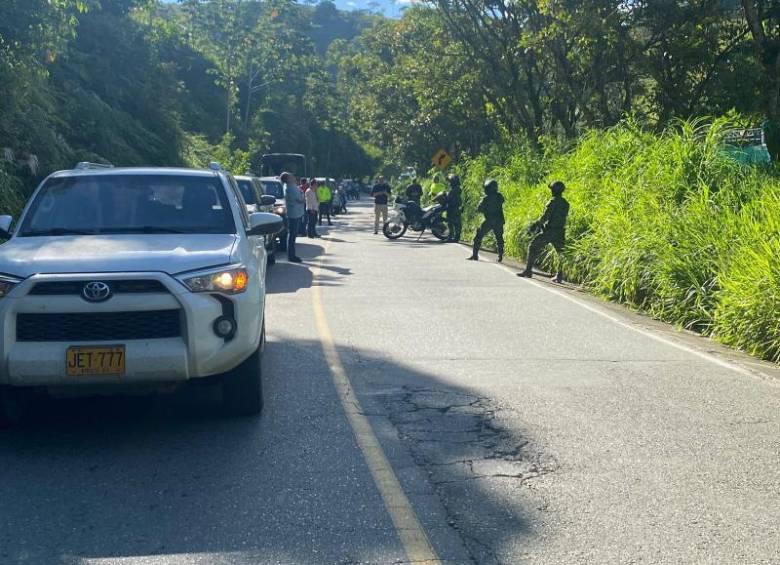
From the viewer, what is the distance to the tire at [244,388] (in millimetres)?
6895

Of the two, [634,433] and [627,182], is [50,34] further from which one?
[634,433]

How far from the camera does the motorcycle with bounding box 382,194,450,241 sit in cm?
2806

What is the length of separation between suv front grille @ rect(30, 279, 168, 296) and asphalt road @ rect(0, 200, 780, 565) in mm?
1017

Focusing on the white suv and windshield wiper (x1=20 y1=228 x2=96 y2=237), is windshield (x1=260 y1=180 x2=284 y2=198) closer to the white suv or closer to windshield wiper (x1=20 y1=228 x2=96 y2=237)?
windshield wiper (x1=20 y1=228 x2=96 y2=237)

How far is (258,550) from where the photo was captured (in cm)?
471

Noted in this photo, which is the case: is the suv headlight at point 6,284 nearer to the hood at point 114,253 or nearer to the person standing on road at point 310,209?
the hood at point 114,253

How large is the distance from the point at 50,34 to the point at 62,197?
12295 millimetres

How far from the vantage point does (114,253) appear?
262 inches

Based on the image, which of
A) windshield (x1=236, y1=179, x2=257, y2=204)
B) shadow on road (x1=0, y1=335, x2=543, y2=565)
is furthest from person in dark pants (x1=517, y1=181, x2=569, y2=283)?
shadow on road (x1=0, y1=335, x2=543, y2=565)

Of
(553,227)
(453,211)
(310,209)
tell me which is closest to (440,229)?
(453,211)

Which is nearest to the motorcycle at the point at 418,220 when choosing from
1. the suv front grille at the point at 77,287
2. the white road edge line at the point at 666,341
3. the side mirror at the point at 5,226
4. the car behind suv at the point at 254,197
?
the car behind suv at the point at 254,197

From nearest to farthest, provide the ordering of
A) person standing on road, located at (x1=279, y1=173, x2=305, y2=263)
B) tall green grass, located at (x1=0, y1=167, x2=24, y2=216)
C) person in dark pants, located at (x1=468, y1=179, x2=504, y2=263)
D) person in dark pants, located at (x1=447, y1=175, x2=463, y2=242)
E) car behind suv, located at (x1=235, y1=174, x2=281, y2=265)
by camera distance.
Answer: tall green grass, located at (x1=0, y1=167, x2=24, y2=216), car behind suv, located at (x1=235, y1=174, x2=281, y2=265), person standing on road, located at (x1=279, y1=173, x2=305, y2=263), person in dark pants, located at (x1=468, y1=179, x2=504, y2=263), person in dark pants, located at (x1=447, y1=175, x2=463, y2=242)

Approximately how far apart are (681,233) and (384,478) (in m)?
9.18

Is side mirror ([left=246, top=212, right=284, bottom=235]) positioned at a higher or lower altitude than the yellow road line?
higher
